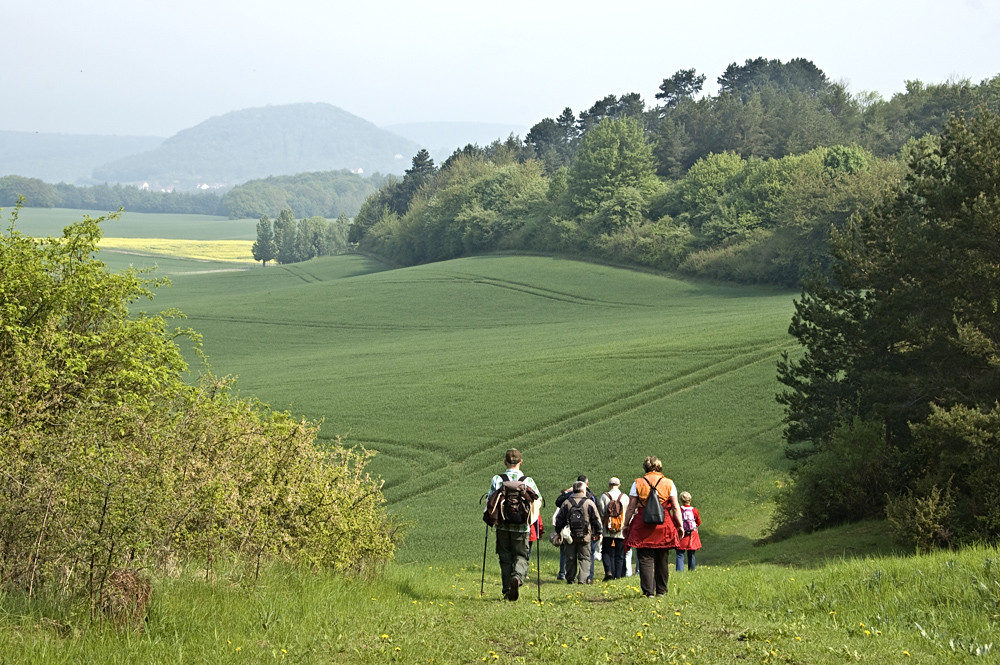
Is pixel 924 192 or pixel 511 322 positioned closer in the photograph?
pixel 924 192

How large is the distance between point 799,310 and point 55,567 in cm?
2759

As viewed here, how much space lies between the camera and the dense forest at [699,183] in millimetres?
89562

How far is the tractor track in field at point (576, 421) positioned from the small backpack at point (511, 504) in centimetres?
2409

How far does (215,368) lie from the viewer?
70312mm

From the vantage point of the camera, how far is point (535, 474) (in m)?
39.0

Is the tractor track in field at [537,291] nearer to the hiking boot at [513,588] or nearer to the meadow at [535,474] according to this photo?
the meadow at [535,474]

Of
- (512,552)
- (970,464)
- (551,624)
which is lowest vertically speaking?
(970,464)

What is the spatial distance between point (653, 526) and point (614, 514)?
506cm

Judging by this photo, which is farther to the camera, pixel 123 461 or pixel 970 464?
pixel 970 464

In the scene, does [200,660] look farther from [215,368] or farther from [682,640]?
[215,368]

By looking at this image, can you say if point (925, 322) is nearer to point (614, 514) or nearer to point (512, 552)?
point (614, 514)

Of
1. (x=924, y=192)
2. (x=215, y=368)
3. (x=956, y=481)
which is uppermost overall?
(x=924, y=192)

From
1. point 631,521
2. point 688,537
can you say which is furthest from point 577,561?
point 631,521

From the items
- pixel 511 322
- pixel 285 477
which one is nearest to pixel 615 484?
pixel 285 477
